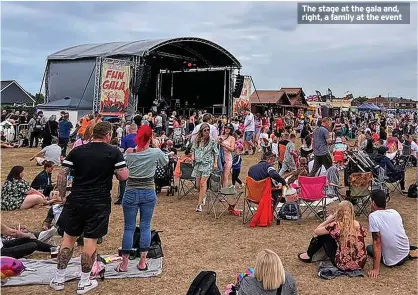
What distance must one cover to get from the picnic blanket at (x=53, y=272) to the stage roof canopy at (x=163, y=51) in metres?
15.9

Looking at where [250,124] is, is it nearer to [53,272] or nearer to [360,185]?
[360,185]

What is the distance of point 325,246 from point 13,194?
4766mm

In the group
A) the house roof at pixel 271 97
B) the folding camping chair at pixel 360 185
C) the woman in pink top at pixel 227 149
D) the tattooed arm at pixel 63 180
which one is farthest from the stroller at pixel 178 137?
the house roof at pixel 271 97

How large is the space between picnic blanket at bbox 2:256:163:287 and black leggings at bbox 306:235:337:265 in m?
1.69

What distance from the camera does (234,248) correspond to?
17.2 feet

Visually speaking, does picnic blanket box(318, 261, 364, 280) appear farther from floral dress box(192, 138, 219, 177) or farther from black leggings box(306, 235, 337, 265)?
floral dress box(192, 138, 219, 177)

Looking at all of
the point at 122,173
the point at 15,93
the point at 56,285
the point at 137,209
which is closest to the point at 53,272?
the point at 56,285

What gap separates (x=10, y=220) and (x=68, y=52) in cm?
1810

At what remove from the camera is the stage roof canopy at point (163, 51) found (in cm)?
2023

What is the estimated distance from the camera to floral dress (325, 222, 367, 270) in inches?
172

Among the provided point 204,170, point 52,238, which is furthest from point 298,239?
point 52,238

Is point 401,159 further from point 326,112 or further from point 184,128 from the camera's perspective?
point 326,112

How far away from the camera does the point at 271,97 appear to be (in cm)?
4153

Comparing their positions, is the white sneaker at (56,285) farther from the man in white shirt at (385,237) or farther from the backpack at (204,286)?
the man in white shirt at (385,237)
